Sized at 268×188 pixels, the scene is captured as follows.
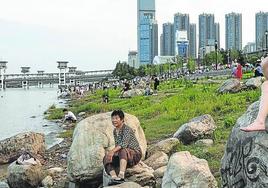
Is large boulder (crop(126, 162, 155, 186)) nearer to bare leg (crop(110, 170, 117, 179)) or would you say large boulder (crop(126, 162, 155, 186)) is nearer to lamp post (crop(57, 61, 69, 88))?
bare leg (crop(110, 170, 117, 179))

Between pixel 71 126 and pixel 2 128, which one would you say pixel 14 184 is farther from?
pixel 2 128

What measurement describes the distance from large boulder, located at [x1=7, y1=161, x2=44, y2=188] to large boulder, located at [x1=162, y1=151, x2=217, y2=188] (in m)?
5.83

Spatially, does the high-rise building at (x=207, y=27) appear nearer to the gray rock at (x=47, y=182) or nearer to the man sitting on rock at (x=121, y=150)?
the gray rock at (x=47, y=182)

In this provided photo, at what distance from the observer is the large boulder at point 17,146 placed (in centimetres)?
1831

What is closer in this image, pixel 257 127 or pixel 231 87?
pixel 257 127

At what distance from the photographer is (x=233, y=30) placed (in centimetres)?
15775

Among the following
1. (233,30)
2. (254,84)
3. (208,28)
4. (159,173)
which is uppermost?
(208,28)

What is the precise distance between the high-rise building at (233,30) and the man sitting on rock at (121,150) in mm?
150017

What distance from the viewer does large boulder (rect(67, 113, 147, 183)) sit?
1135 centimetres

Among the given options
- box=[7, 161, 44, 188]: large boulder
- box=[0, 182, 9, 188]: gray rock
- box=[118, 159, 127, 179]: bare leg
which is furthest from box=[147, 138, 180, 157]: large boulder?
box=[0, 182, 9, 188]: gray rock

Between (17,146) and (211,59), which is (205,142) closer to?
(17,146)

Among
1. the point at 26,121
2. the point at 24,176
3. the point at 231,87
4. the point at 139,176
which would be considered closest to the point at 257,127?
the point at 139,176

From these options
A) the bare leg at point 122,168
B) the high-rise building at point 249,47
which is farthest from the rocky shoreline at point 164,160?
the high-rise building at point 249,47

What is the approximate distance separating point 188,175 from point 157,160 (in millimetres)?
3397
